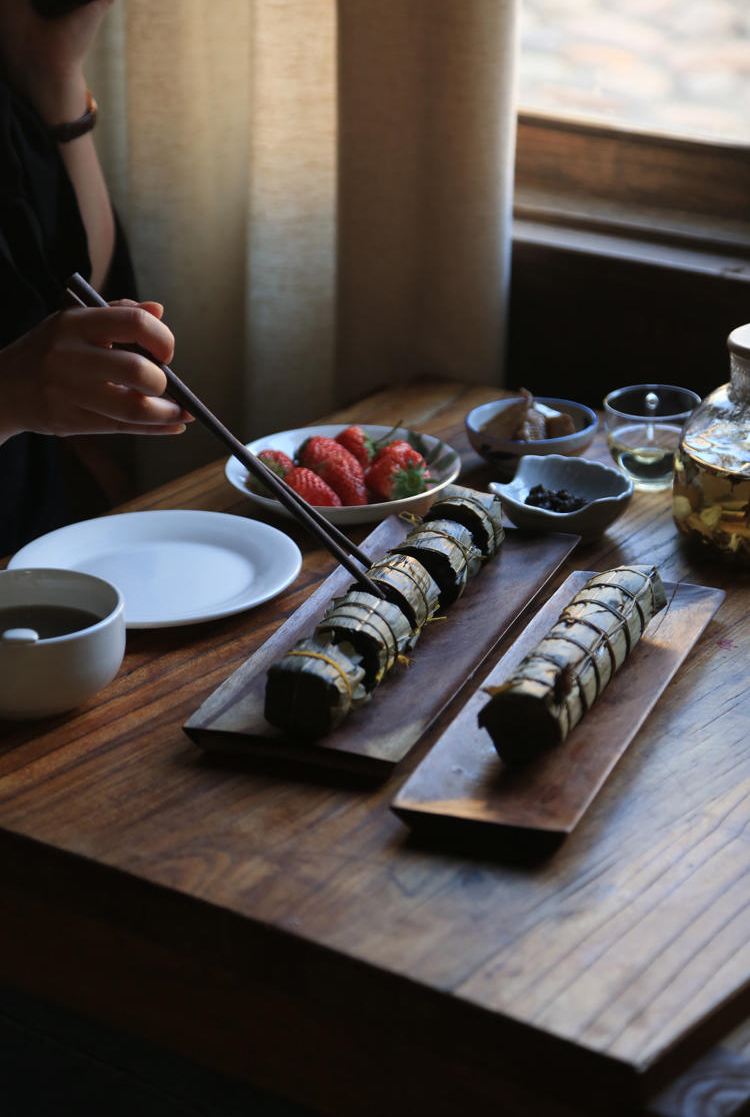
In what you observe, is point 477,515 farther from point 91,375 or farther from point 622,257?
point 622,257

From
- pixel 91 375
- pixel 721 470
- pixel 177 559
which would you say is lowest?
pixel 177 559

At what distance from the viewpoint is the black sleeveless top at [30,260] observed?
160 centimetres

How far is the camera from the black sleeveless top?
5.26 feet

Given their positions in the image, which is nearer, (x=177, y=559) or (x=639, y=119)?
(x=177, y=559)

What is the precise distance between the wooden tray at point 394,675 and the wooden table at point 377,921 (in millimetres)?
22

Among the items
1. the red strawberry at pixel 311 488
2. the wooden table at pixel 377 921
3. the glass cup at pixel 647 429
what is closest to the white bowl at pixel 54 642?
the wooden table at pixel 377 921

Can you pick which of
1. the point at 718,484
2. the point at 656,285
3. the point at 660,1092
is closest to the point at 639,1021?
the point at 660,1092

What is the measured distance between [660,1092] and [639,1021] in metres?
0.04

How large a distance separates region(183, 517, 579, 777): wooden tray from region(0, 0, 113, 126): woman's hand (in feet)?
2.94

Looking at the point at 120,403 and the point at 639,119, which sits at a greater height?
the point at 639,119

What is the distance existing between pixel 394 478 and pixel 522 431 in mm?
191

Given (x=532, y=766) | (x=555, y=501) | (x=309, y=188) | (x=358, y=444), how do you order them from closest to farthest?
(x=532, y=766) < (x=555, y=501) < (x=358, y=444) < (x=309, y=188)

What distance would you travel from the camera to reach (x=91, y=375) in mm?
1001

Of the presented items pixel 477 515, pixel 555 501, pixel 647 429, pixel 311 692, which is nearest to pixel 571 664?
pixel 311 692
